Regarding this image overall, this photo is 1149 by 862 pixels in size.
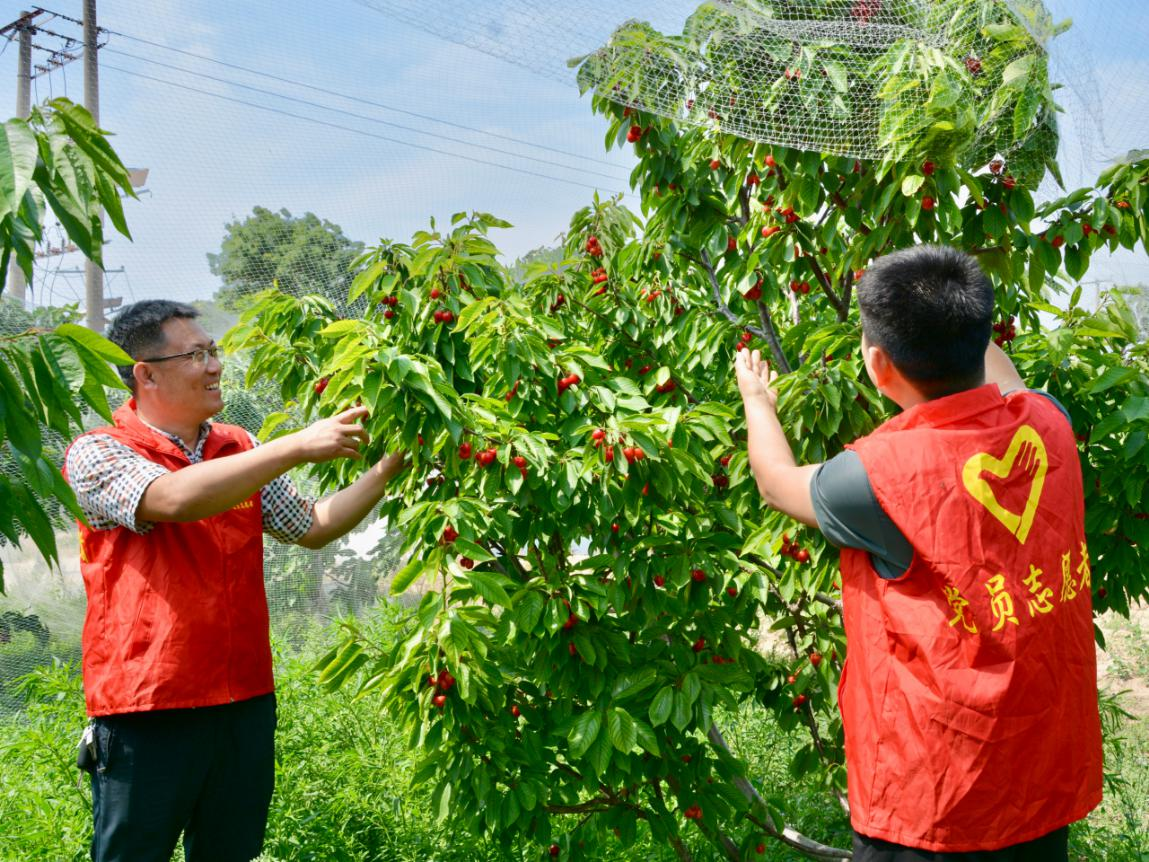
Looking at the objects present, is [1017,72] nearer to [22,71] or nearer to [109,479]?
[109,479]

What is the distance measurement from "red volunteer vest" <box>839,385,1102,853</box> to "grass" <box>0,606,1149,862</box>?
149 centimetres

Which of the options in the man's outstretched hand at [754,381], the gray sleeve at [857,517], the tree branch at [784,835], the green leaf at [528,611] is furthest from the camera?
the tree branch at [784,835]

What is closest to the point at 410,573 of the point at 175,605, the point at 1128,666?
the point at 175,605

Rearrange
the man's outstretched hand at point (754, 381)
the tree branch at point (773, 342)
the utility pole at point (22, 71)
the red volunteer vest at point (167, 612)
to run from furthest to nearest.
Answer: the utility pole at point (22, 71) → the tree branch at point (773, 342) → the red volunteer vest at point (167, 612) → the man's outstretched hand at point (754, 381)

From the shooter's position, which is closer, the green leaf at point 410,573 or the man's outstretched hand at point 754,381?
the man's outstretched hand at point 754,381

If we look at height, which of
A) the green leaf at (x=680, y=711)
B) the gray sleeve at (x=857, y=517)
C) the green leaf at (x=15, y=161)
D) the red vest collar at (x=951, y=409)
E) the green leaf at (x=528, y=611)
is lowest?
the green leaf at (x=680, y=711)

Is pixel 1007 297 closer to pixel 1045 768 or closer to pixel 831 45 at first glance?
pixel 831 45

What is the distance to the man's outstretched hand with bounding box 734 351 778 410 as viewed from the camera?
78.1 inches

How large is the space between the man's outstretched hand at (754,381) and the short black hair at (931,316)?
1.20ft

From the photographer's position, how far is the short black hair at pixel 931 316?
158cm

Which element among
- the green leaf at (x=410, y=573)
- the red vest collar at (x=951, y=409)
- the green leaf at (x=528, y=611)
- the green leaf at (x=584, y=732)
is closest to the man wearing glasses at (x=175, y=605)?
the green leaf at (x=410, y=573)

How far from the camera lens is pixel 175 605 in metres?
2.13

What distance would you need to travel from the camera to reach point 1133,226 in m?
2.44

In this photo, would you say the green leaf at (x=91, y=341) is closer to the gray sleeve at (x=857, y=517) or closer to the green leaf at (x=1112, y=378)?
the gray sleeve at (x=857, y=517)
